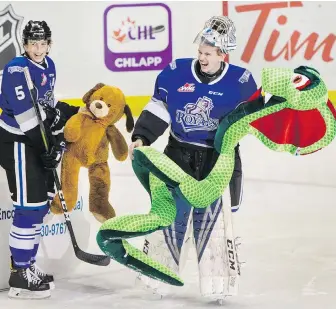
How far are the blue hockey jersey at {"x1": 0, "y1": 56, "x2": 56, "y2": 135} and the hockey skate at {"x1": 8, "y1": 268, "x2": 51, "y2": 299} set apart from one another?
1.46 feet

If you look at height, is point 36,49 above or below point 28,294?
above

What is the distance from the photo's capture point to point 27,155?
9.84 ft

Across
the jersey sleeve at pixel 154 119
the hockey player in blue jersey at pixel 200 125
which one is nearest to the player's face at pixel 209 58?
the hockey player in blue jersey at pixel 200 125

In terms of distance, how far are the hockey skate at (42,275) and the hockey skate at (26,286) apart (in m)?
0.03

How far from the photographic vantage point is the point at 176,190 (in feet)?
8.82

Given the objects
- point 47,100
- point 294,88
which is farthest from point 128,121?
point 294,88

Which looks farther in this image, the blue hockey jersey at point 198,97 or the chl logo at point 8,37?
the chl logo at point 8,37

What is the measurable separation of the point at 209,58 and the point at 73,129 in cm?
59

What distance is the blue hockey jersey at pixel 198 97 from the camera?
282cm

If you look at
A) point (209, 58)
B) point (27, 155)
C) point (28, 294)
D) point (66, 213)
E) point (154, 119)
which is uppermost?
point (209, 58)

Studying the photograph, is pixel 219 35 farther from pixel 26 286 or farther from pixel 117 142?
pixel 26 286

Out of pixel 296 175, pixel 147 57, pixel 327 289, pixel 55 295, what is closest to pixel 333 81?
pixel 296 175

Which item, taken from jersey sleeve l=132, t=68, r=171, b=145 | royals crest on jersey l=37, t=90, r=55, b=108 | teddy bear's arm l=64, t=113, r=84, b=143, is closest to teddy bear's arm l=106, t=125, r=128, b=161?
teddy bear's arm l=64, t=113, r=84, b=143

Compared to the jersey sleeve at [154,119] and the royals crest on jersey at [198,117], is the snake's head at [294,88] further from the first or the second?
the jersey sleeve at [154,119]
